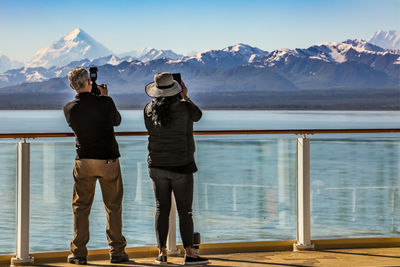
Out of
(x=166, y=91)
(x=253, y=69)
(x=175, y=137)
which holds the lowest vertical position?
(x=175, y=137)

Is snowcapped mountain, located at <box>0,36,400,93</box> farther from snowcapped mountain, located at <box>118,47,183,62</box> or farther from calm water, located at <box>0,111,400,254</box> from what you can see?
calm water, located at <box>0,111,400,254</box>

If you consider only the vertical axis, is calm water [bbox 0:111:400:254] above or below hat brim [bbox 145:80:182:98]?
below

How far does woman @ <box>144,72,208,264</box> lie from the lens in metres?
4.34

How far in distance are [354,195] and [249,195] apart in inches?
34.6

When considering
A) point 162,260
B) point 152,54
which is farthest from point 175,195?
point 152,54

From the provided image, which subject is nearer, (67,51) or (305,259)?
(305,259)

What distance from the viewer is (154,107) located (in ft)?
14.3

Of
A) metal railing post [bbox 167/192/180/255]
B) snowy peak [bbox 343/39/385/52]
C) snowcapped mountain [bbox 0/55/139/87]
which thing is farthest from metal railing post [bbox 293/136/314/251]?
snowy peak [bbox 343/39/385/52]

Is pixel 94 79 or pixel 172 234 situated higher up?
pixel 94 79

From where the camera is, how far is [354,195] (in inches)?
220

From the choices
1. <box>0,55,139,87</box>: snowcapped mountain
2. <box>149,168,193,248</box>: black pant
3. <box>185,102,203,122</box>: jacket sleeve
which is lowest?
<box>149,168,193,248</box>: black pant

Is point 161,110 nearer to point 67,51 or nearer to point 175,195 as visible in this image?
point 175,195

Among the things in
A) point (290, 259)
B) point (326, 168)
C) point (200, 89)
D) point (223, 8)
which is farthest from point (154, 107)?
point (200, 89)

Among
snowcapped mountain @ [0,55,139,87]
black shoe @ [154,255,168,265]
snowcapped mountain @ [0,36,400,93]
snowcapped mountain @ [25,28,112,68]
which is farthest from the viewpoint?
snowcapped mountain @ [0,36,400,93]
